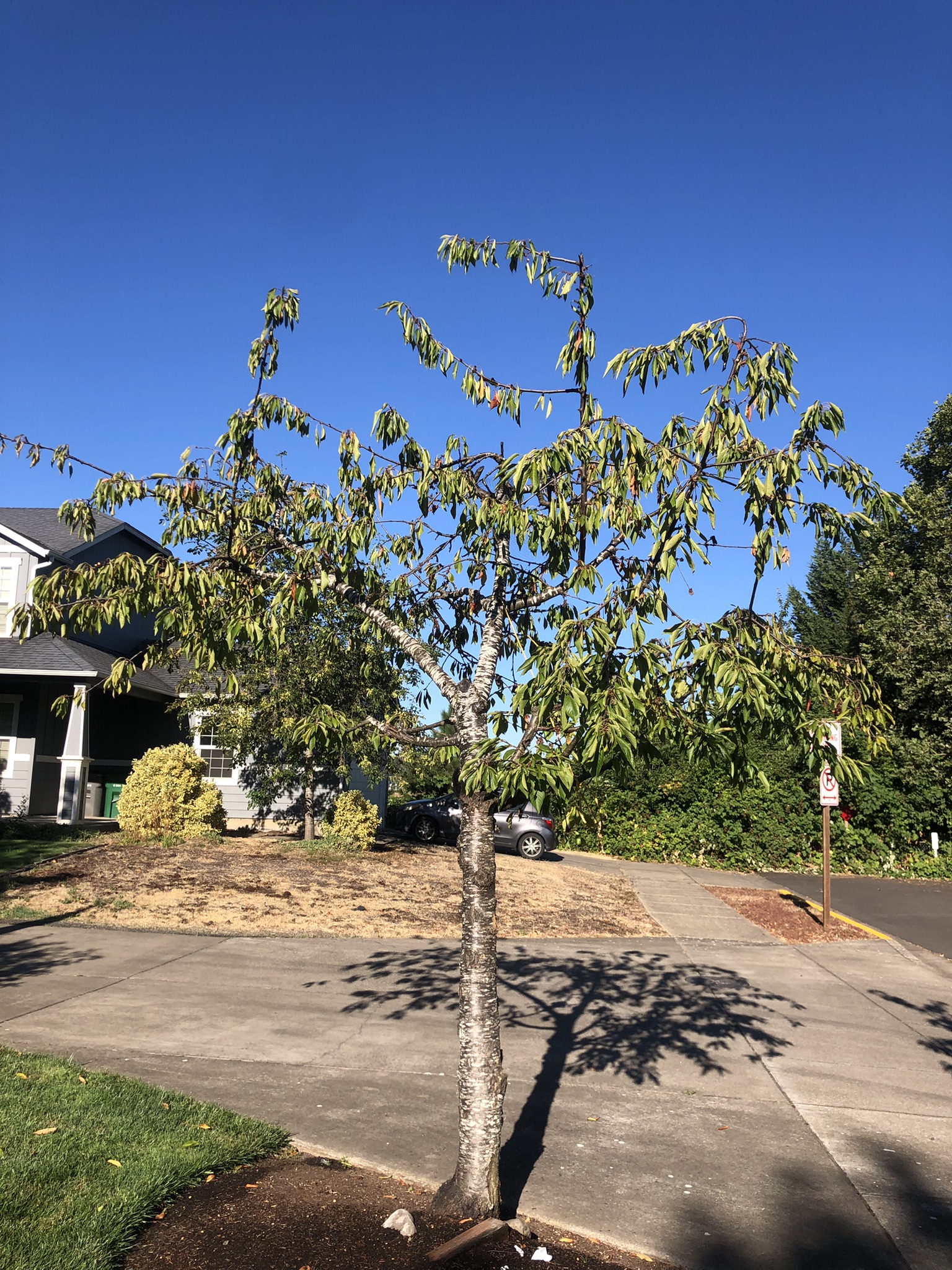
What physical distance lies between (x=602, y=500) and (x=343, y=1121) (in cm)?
407

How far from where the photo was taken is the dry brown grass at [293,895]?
1178cm

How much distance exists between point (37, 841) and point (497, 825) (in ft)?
34.4

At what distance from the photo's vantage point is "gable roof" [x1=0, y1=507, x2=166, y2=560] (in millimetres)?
20875

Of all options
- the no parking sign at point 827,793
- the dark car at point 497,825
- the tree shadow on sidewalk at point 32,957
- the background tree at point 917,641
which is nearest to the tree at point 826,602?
the background tree at point 917,641

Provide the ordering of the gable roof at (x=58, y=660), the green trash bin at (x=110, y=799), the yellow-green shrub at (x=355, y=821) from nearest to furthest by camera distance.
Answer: the yellow-green shrub at (x=355, y=821), the gable roof at (x=58, y=660), the green trash bin at (x=110, y=799)

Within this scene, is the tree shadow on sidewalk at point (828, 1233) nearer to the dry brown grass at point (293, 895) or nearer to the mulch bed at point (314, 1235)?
the mulch bed at point (314, 1235)

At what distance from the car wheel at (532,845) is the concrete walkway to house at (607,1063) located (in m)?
9.74

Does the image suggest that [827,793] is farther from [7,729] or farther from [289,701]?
[7,729]

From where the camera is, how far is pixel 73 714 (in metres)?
19.9

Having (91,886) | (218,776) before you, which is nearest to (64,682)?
(218,776)

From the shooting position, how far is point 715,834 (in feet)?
70.8

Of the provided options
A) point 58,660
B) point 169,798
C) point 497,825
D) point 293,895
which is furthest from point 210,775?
point 293,895

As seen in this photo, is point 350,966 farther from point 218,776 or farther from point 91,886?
point 218,776

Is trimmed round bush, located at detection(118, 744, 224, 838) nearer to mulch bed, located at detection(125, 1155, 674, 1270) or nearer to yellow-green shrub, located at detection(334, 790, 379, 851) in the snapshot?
yellow-green shrub, located at detection(334, 790, 379, 851)
